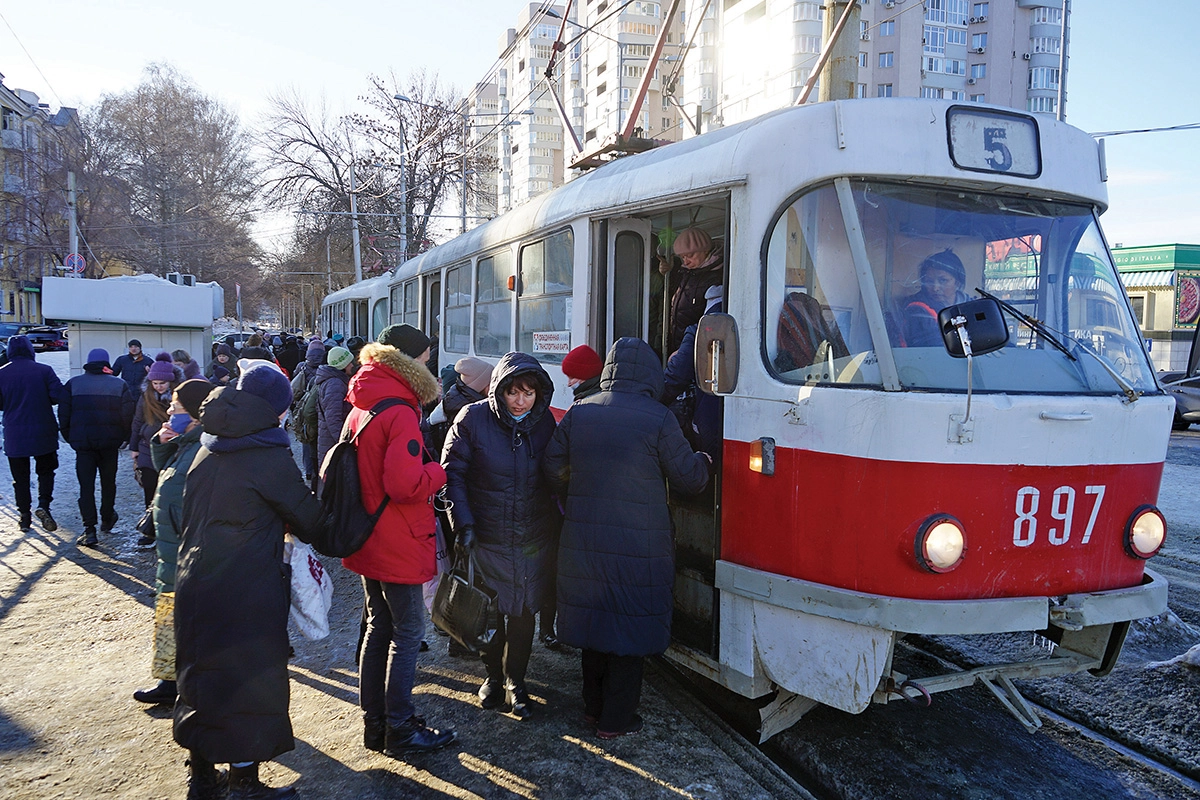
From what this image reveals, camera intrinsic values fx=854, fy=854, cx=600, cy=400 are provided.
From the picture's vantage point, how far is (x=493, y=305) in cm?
741

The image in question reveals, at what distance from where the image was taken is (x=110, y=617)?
5645 mm

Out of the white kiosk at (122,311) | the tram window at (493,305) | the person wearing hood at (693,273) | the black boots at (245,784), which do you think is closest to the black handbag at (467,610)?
the black boots at (245,784)

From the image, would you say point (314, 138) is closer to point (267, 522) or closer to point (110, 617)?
point (110, 617)

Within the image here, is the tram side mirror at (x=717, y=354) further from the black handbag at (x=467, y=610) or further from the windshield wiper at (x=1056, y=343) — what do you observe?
the black handbag at (x=467, y=610)

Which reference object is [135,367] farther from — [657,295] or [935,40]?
[935,40]

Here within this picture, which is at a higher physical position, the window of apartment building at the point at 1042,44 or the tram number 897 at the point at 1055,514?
the window of apartment building at the point at 1042,44

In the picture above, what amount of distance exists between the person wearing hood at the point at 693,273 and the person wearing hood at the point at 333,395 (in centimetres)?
311

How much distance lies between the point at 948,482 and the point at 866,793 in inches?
54.2

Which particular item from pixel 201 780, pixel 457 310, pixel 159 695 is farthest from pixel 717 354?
pixel 457 310

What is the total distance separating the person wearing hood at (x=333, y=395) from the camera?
6797 millimetres

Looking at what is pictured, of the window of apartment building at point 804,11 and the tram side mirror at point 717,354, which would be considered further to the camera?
the window of apartment building at point 804,11

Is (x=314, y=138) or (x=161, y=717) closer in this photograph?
(x=161, y=717)

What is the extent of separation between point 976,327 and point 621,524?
1690 millimetres

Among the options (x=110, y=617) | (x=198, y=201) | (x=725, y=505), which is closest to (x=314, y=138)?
(x=198, y=201)
